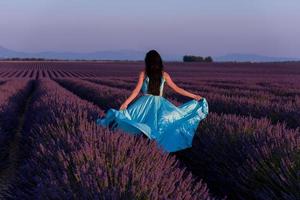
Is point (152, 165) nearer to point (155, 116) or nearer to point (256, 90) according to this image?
point (155, 116)

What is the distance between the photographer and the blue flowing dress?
611 cm

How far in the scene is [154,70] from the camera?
20.3 ft

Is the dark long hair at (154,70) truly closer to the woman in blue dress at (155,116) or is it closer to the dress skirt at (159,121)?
the woman in blue dress at (155,116)

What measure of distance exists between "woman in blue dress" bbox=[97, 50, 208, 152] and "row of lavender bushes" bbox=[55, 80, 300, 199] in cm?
20

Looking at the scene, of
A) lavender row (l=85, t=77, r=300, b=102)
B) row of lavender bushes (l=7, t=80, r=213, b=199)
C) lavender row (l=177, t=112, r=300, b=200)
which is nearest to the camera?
row of lavender bushes (l=7, t=80, r=213, b=199)

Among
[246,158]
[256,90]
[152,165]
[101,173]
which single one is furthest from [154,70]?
[256,90]

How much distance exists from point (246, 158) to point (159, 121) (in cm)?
Result: 157

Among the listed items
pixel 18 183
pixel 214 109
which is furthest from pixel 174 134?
pixel 214 109

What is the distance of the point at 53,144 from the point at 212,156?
197 cm

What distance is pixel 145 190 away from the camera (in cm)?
301

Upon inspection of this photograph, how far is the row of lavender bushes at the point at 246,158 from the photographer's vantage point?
410 centimetres

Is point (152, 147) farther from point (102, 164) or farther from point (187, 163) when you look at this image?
point (187, 163)

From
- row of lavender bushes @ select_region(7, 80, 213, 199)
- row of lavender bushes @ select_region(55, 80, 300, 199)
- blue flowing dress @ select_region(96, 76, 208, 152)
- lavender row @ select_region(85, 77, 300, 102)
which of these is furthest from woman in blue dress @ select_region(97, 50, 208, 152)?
lavender row @ select_region(85, 77, 300, 102)

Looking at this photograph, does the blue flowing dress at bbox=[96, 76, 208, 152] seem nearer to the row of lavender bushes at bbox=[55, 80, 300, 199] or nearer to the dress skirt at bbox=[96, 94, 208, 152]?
the dress skirt at bbox=[96, 94, 208, 152]
